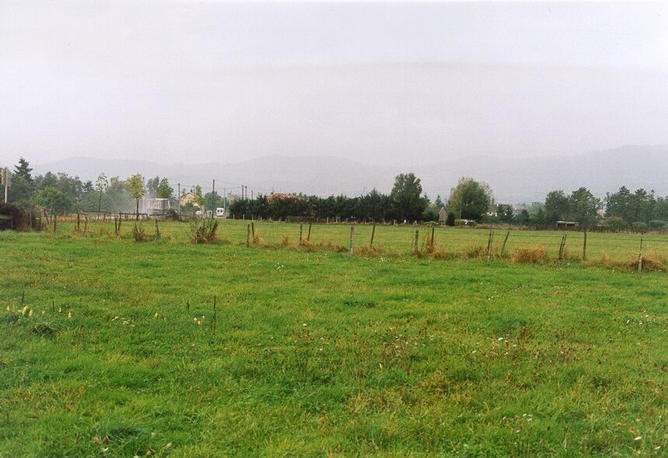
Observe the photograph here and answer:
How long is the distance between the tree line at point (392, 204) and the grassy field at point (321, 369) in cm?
6340

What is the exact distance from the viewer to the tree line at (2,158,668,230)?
79.3 metres

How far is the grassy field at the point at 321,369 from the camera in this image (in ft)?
12.1

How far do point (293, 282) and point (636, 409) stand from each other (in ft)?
25.3

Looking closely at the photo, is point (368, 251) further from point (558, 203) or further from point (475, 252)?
point (558, 203)

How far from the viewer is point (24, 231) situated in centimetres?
2358

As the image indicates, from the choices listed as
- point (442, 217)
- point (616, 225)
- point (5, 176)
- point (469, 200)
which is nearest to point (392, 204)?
point (442, 217)

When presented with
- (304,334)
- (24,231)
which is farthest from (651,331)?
(24,231)

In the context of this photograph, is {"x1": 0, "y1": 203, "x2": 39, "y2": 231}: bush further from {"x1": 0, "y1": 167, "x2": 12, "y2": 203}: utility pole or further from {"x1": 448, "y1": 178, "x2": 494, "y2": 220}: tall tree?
{"x1": 448, "y1": 178, "x2": 494, "y2": 220}: tall tree

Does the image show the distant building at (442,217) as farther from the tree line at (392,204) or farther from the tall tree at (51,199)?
the tall tree at (51,199)

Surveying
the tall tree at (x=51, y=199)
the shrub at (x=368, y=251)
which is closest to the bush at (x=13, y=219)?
the shrub at (x=368, y=251)

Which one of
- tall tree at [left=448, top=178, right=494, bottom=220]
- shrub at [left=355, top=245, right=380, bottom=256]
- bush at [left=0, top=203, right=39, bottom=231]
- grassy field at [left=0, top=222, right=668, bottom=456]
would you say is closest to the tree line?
tall tree at [left=448, top=178, right=494, bottom=220]

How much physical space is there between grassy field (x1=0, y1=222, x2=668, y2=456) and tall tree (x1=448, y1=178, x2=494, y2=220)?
3404 inches

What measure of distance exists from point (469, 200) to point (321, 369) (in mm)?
97342

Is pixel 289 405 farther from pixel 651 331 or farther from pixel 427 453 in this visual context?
pixel 651 331
